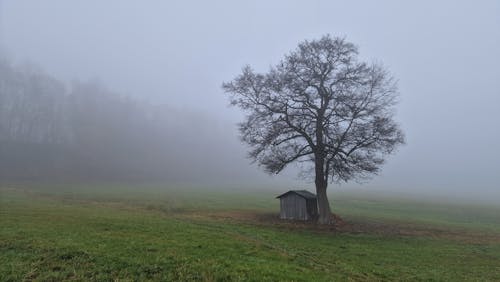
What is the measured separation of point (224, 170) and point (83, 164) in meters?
70.3

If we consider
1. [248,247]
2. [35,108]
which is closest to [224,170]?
[35,108]

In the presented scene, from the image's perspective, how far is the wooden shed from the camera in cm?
3384

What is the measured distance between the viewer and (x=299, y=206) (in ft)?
112

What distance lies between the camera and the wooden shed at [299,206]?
111 ft

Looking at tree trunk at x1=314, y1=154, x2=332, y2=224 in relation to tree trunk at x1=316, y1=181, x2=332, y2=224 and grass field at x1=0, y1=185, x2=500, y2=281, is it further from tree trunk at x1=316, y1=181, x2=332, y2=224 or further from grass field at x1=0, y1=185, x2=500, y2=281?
grass field at x1=0, y1=185, x2=500, y2=281

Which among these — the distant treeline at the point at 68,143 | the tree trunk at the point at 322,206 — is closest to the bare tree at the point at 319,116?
the tree trunk at the point at 322,206

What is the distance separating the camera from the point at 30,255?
1275 cm

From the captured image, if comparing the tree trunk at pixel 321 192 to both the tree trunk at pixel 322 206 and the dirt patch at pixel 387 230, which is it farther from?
the dirt patch at pixel 387 230

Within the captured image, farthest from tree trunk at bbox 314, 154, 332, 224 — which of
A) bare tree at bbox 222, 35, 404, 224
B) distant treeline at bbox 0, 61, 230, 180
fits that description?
distant treeline at bbox 0, 61, 230, 180

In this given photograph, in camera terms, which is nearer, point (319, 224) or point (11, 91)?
point (319, 224)

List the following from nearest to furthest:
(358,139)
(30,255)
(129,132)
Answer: (30,255), (358,139), (129,132)

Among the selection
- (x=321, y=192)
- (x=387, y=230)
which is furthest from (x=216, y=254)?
(x=387, y=230)

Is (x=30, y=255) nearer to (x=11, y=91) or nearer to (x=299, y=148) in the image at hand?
(x=299, y=148)

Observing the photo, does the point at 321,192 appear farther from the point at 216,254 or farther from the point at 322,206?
the point at 216,254
